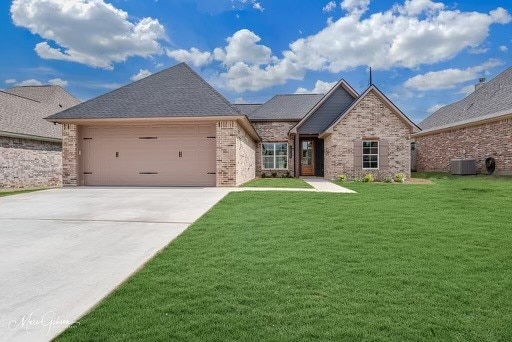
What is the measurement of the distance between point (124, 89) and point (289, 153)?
39.5ft

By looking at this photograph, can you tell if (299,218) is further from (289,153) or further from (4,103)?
(4,103)

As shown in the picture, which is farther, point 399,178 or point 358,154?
point 358,154

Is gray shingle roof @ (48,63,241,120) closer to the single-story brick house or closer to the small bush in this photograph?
the single-story brick house

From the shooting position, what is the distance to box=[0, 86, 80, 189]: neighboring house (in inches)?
618

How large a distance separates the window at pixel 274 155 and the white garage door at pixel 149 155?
9568 mm

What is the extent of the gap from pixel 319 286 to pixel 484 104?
79.8 ft

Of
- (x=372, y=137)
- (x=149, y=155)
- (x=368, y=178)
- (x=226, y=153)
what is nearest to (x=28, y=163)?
(x=149, y=155)

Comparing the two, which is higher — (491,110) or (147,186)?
(491,110)

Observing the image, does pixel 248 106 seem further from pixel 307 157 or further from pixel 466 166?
pixel 466 166

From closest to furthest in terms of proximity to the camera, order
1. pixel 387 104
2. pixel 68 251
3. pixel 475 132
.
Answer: pixel 68 251 < pixel 387 104 < pixel 475 132

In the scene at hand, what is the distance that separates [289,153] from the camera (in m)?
22.8

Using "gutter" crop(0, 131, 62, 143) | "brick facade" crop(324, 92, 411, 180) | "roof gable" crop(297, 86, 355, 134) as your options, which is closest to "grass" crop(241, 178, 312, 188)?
"brick facade" crop(324, 92, 411, 180)

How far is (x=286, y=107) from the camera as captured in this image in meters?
24.2

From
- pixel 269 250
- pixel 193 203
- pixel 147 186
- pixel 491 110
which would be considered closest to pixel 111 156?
pixel 147 186
